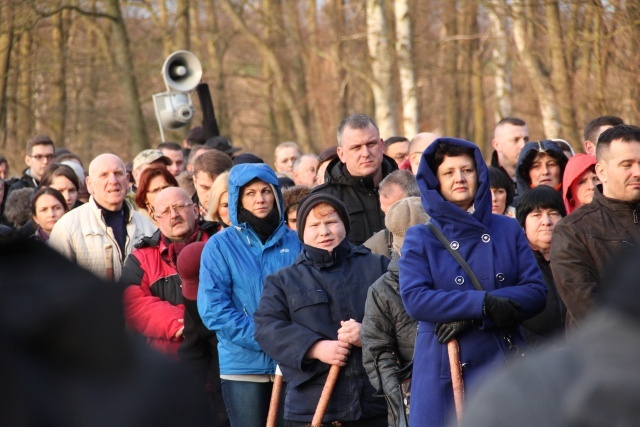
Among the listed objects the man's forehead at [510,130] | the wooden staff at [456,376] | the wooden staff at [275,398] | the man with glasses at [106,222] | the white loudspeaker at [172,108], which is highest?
the white loudspeaker at [172,108]

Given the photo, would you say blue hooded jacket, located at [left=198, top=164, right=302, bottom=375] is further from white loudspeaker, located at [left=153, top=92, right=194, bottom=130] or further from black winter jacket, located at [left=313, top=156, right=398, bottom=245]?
white loudspeaker, located at [left=153, top=92, right=194, bottom=130]

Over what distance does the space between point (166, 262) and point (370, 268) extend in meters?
1.72

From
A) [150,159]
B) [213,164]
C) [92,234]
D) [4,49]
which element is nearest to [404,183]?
[213,164]

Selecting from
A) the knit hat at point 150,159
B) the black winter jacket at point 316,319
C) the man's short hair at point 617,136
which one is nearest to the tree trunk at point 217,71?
the knit hat at point 150,159

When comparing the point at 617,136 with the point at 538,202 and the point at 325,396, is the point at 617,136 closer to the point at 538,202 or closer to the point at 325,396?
the point at 538,202

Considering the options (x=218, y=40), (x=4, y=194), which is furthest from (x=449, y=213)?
(x=218, y=40)

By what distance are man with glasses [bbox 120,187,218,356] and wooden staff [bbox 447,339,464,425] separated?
2339mm

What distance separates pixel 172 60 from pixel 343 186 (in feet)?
26.5

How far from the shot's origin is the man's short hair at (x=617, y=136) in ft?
19.5

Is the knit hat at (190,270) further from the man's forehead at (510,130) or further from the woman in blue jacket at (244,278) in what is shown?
the man's forehead at (510,130)

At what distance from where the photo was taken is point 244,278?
21.6 feet

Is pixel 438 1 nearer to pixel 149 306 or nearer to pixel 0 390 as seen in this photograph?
pixel 149 306

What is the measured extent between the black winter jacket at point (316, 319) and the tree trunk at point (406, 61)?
16402 mm

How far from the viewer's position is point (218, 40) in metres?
31.3
